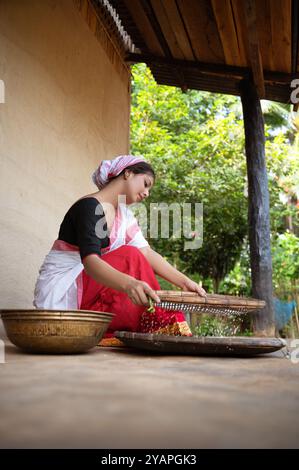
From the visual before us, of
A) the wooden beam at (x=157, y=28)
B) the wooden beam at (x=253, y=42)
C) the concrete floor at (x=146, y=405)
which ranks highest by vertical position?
the wooden beam at (x=157, y=28)

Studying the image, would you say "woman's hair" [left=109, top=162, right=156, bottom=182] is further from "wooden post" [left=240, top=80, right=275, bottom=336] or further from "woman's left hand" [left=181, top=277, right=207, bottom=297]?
"wooden post" [left=240, top=80, right=275, bottom=336]

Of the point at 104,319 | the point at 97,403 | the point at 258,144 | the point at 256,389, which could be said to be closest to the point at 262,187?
the point at 258,144

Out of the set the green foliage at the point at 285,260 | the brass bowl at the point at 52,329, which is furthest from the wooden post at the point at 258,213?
the green foliage at the point at 285,260

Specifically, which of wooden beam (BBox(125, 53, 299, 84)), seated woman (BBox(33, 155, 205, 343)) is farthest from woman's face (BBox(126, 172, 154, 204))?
wooden beam (BBox(125, 53, 299, 84))

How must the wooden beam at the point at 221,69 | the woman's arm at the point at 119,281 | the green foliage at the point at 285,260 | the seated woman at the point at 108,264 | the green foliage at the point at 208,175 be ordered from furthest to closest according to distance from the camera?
1. the green foliage at the point at 285,260
2. the green foliage at the point at 208,175
3. the wooden beam at the point at 221,69
4. the seated woman at the point at 108,264
5. the woman's arm at the point at 119,281

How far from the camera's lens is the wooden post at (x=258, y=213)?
4.05 metres

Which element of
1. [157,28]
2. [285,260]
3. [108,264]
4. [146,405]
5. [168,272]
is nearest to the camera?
[146,405]

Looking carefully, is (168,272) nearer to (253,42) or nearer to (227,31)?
(253,42)

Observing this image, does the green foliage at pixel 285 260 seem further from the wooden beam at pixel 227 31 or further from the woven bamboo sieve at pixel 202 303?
the woven bamboo sieve at pixel 202 303

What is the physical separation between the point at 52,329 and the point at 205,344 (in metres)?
0.61

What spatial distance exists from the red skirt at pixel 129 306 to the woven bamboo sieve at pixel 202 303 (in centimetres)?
18

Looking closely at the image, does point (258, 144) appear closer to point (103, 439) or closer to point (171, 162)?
point (171, 162)

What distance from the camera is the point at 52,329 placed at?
176 cm

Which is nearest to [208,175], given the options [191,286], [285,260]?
[285,260]
